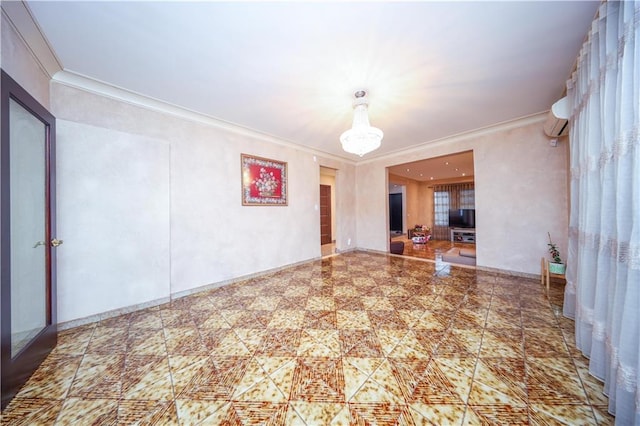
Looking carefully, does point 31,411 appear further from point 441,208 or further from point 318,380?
point 441,208

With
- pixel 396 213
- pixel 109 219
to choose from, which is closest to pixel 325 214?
pixel 396 213

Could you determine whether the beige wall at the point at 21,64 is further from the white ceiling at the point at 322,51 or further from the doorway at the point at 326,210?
the doorway at the point at 326,210

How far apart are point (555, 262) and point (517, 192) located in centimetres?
120

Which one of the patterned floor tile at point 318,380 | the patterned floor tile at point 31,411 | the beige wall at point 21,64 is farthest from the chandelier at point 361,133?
the patterned floor tile at point 31,411

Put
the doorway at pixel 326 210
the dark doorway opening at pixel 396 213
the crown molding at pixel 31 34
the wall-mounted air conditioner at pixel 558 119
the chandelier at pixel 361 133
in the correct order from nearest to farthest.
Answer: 1. the crown molding at pixel 31 34
2. the wall-mounted air conditioner at pixel 558 119
3. the chandelier at pixel 361 133
4. the doorway at pixel 326 210
5. the dark doorway opening at pixel 396 213

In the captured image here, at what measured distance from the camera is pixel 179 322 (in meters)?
2.24

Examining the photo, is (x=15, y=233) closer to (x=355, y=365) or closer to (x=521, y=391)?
(x=355, y=365)

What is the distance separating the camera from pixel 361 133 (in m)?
2.45

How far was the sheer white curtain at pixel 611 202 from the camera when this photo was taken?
1.08m

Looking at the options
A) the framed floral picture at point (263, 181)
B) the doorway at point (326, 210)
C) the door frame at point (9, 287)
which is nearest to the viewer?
the door frame at point (9, 287)

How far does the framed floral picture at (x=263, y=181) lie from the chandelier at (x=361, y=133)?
5.97 feet

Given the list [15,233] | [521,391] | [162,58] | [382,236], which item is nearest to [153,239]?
[15,233]

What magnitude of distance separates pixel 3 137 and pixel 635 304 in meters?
3.80

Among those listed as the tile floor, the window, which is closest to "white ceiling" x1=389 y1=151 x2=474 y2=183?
the window
